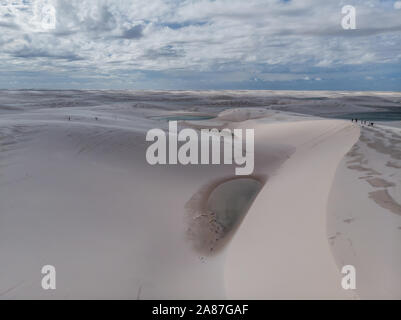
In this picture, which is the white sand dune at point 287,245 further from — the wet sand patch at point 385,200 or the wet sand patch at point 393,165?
the wet sand patch at point 393,165

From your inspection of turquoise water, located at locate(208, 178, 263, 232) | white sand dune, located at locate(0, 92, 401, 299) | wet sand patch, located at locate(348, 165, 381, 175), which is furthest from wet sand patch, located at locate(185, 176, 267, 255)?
wet sand patch, located at locate(348, 165, 381, 175)

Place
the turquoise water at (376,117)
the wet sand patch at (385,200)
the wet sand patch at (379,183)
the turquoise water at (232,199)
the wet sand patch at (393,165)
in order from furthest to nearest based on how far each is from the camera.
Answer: the turquoise water at (376,117) < the wet sand patch at (393,165) < the wet sand patch at (379,183) < the turquoise water at (232,199) < the wet sand patch at (385,200)

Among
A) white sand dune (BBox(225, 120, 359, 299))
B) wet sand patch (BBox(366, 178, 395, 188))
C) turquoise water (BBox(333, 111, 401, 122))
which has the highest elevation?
turquoise water (BBox(333, 111, 401, 122))

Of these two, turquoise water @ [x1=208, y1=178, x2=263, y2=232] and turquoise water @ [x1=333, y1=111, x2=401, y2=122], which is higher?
turquoise water @ [x1=333, y1=111, x2=401, y2=122]

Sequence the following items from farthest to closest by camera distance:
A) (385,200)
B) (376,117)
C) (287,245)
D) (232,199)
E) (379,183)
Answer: (376,117) → (232,199) → (379,183) → (385,200) → (287,245)

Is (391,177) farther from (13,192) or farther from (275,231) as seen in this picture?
(13,192)

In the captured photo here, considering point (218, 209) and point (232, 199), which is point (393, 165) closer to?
point (232, 199)

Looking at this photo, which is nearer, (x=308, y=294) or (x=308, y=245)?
(x=308, y=294)

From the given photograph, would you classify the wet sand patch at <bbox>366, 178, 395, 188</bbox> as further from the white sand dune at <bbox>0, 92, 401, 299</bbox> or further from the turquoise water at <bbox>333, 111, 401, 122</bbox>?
the turquoise water at <bbox>333, 111, 401, 122</bbox>

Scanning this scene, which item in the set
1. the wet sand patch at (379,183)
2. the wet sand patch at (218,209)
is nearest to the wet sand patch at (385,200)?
the wet sand patch at (379,183)

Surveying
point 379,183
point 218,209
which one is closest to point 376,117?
point 379,183
